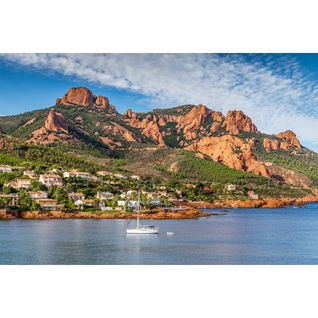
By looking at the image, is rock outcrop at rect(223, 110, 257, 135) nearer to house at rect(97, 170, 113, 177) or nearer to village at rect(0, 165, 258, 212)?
house at rect(97, 170, 113, 177)

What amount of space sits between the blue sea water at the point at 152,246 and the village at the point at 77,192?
3.27 m

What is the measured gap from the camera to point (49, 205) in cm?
1634

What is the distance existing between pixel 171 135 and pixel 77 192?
27.2 metres

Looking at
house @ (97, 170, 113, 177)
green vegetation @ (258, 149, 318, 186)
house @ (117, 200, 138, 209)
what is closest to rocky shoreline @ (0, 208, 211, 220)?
house @ (117, 200, 138, 209)

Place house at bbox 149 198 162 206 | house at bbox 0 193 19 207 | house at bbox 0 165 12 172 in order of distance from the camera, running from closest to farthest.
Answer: house at bbox 0 193 19 207
house at bbox 149 198 162 206
house at bbox 0 165 12 172

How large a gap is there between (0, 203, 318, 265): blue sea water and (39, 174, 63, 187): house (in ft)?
17.2

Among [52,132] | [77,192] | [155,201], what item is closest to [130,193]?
[155,201]

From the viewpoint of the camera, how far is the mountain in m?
32.1

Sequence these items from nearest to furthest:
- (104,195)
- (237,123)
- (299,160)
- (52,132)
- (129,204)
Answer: (129,204) < (104,195) < (52,132) < (237,123) < (299,160)

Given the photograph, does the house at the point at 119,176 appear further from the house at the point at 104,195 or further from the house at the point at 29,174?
the house at the point at 29,174

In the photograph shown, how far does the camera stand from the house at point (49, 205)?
52.8 ft

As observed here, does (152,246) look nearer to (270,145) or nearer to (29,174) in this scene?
(29,174)

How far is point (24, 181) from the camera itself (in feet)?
58.4
